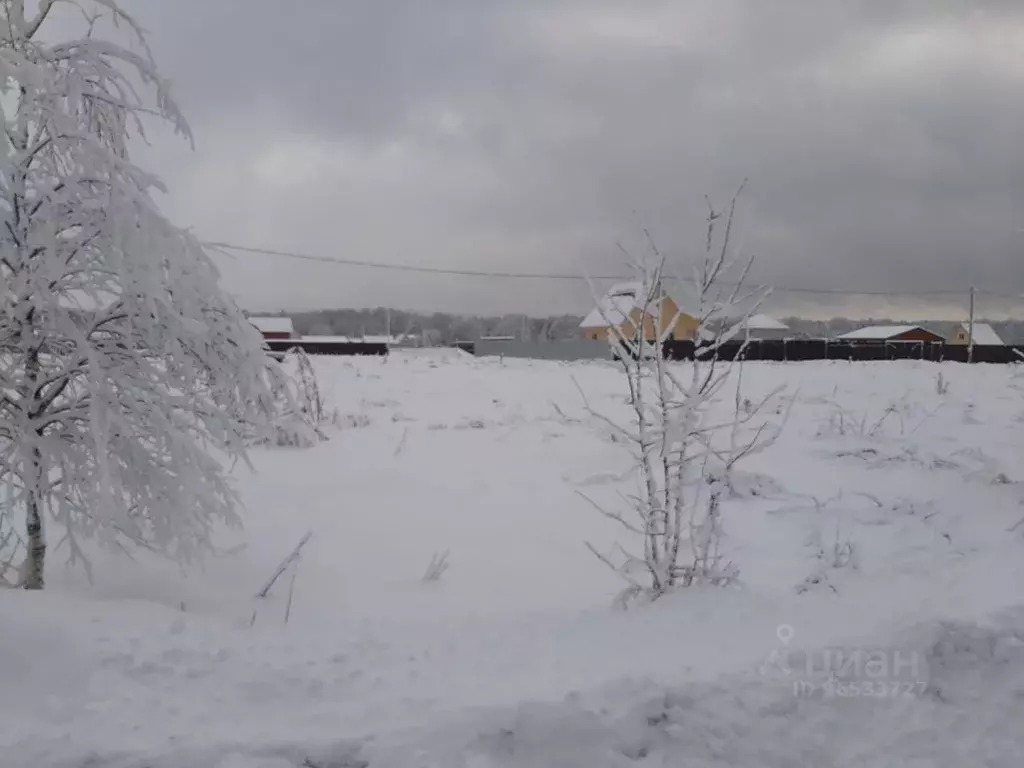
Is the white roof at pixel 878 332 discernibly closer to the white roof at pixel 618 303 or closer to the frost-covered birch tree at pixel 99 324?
Answer: the white roof at pixel 618 303

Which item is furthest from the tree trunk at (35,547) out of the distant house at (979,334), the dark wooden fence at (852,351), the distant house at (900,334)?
the distant house at (979,334)

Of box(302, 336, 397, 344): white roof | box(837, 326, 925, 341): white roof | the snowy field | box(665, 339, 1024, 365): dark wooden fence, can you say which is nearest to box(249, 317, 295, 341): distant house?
box(302, 336, 397, 344): white roof

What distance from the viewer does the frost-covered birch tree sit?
3.92 meters

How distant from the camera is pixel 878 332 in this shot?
2623 inches

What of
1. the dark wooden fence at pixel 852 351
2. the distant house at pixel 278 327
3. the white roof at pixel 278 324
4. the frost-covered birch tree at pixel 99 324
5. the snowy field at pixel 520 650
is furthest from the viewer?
the white roof at pixel 278 324

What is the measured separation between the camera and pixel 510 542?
6484 millimetres

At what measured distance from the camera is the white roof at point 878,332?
206 feet

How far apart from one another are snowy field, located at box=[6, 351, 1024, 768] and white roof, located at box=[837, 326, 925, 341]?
61.8 meters

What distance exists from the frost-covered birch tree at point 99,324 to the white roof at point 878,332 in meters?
64.5

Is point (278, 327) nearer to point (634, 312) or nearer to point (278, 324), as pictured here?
point (278, 324)

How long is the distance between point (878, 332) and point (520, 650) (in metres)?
72.8

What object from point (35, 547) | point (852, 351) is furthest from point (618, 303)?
point (852, 351)

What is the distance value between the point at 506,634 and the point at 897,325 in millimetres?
75514

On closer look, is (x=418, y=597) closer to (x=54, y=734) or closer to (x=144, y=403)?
(x=144, y=403)
